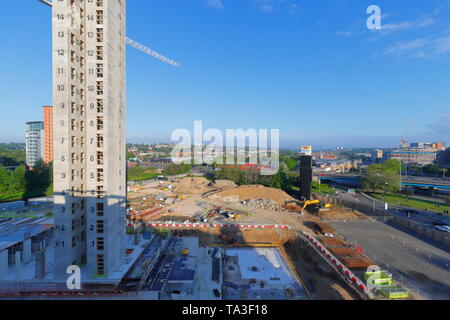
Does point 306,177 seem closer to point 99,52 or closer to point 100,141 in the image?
point 100,141

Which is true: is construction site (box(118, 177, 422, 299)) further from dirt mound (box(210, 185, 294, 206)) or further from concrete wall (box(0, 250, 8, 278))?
concrete wall (box(0, 250, 8, 278))

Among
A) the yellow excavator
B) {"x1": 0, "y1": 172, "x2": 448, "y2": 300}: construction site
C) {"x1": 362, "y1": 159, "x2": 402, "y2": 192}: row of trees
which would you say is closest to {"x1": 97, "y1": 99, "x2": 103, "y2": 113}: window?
{"x1": 0, "y1": 172, "x2": 448, "y2": 300}: construction site

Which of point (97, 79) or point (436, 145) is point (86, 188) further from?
point (436, 145)

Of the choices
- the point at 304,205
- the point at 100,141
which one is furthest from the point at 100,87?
the point at 304,205

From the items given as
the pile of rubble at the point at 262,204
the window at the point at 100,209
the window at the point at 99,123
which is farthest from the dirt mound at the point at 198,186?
the window at the point at 99,123
